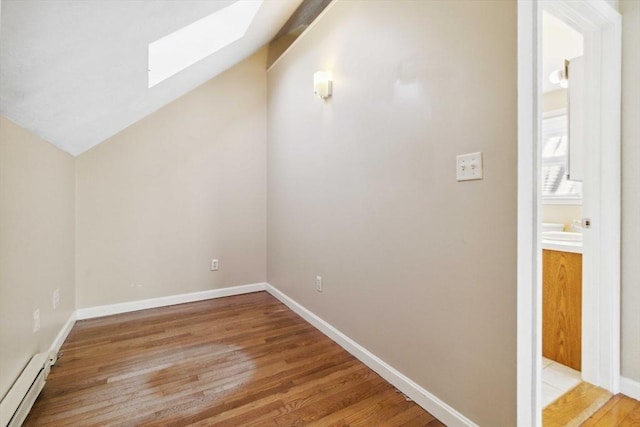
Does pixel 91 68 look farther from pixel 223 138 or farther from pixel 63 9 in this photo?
pixel 223 138

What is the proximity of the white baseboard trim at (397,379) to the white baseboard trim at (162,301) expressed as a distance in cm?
108

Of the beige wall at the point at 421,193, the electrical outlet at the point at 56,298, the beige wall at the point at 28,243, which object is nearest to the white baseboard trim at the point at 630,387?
the beige wall at the point at 421,193

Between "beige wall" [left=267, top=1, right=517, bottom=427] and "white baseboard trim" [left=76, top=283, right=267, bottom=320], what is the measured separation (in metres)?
1.18

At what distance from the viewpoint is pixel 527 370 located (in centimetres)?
113

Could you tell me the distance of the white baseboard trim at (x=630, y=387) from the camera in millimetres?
1579

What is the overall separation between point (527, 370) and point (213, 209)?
2.91m

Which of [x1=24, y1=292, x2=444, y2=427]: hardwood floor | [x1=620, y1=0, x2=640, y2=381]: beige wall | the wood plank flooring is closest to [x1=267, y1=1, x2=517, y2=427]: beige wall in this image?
[x1=24, y1=292, x2=444, y2=427]: hardwood floor

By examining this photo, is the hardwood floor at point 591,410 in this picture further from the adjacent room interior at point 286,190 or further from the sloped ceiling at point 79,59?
the sloped ceiling at point 79,59

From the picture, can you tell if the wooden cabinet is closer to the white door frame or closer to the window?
the white door frame

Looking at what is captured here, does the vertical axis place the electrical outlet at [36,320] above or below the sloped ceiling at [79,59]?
below

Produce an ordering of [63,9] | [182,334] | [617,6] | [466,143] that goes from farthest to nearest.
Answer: [182,334]
[617,6]
[466,143]
[63,9]

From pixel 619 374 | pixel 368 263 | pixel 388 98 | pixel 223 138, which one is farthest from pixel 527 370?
pixel 223 138

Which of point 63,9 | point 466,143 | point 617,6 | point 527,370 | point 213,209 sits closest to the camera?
point 63,9

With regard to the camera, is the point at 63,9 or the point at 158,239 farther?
the point at 158,239
